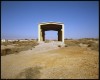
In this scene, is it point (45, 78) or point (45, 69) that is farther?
point (45, 69)

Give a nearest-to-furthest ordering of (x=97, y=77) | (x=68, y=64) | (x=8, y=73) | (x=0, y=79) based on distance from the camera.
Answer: (x=97, y=77), (x=0, y=79), (x=8, y=73), (x=68, y=64)

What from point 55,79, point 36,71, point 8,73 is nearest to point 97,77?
point 55,79

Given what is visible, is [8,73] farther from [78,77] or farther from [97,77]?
[97,77]

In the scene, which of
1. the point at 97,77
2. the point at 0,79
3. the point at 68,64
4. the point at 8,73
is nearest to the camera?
the point at 97,77

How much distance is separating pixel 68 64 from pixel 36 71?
244cm

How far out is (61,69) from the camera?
877 centimetres

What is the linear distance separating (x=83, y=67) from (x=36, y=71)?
294 cm

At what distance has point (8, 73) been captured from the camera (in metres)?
8.64

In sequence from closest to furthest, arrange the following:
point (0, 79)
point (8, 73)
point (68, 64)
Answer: point (0, 79) → point (8, 73) → point (68, 64)

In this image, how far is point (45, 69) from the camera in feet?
29.1

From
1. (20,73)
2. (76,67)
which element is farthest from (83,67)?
(20,73)

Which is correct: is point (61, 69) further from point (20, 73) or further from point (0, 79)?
point (0, 79)

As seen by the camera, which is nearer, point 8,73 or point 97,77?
point 97,77

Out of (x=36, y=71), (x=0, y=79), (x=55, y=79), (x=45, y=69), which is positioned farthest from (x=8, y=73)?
(x=55, y=79)
